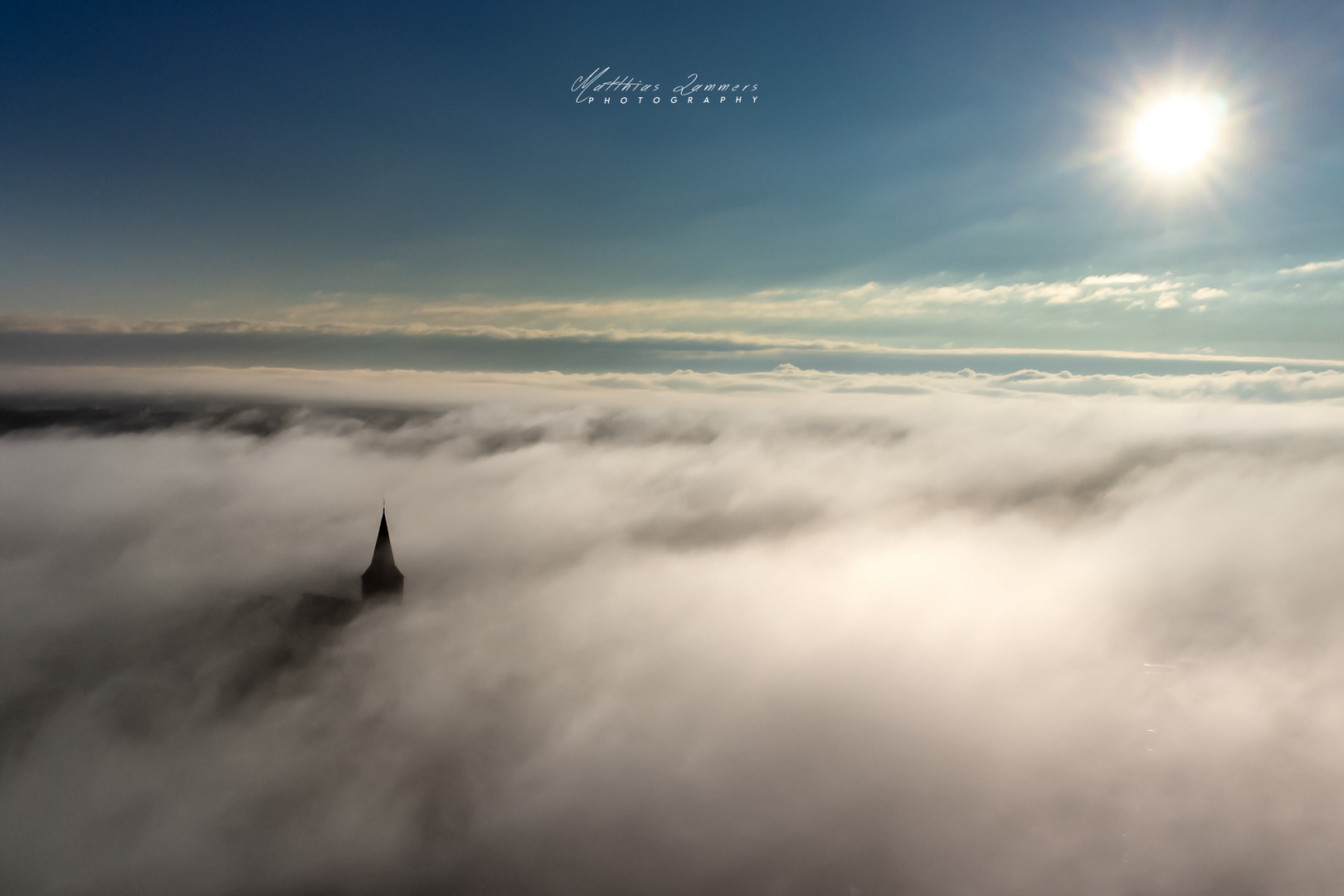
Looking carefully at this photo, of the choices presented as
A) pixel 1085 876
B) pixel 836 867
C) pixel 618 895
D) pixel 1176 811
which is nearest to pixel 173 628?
pixel 618 895

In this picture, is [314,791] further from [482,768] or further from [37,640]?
[37,640]

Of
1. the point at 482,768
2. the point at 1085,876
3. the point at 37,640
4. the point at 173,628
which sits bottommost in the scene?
the point at 1085,876

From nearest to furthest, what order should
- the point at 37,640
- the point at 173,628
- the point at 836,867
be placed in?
the point at 836,867, the point at 173,628, the point at 37,640

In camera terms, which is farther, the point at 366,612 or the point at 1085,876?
the point at 1085,876

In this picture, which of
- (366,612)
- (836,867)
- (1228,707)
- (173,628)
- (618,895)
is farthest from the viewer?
(1228,707)

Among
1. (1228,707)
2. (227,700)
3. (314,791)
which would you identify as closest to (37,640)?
(227,700)

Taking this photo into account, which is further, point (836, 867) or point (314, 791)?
point (836, 867)

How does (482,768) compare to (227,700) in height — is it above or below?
below

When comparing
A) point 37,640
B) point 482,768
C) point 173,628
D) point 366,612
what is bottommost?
point 482,768

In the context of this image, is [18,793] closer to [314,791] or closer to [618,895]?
[314,791]
